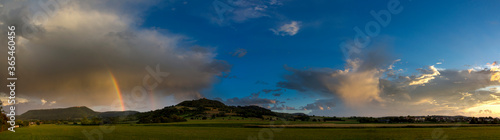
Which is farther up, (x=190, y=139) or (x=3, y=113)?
(x=3, y=113)

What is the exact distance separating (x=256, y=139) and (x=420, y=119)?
154022 millimetres

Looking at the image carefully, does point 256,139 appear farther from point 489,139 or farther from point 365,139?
point 489,139

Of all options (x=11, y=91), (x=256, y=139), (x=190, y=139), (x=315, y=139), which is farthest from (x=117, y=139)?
(x=315, y=139)

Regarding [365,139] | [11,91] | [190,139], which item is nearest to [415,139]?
[365,139]

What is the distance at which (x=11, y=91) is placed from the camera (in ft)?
196

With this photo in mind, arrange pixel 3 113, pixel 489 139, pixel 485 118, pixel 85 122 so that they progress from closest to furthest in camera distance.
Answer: pixel 489 139
pixel 3 113
pixel 485 118
pixel 85 122

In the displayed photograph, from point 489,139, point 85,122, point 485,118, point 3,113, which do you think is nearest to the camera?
point 489,139

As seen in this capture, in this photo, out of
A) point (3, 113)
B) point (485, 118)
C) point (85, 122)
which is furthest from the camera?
point (85, 122)

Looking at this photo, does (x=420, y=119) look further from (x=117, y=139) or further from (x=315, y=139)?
(x=117, y=139)

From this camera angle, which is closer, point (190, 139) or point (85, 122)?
point (190, 139)

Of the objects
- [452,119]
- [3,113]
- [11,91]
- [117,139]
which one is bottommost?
[452,119]

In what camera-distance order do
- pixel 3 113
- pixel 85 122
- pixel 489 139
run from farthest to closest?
1. pixel 85 122
2. pixel 3 113
3. pixel 489 139

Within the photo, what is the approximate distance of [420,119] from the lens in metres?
168

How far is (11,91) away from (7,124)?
55107 mm
